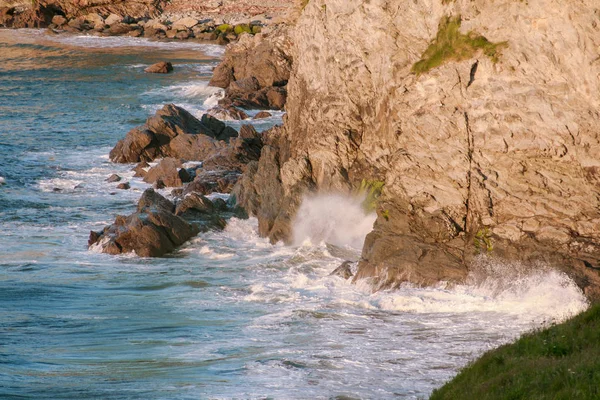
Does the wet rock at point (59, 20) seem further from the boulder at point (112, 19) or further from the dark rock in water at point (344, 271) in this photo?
the dark rock in water at point (344, 271)

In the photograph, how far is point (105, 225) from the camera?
34.0 metres

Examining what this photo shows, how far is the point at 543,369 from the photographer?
12750mm

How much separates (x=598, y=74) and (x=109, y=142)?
3048 centimetres

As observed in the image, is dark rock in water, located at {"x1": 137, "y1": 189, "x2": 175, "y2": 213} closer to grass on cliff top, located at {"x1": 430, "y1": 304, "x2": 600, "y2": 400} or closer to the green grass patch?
the green grass patch

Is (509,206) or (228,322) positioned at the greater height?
(509,206)

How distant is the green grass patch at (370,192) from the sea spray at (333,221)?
18 cm

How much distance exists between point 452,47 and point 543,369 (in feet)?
47.8

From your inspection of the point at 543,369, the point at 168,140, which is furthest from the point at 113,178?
the point at 543,369

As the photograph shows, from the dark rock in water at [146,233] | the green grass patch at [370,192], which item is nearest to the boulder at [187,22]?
the dark rock in water at [146,233]

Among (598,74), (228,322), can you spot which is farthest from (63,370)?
(598,74)

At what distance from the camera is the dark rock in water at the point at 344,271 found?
2590 centimetres

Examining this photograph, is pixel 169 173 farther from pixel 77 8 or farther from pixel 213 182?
pixel 77 8

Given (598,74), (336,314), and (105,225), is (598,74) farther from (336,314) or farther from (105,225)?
(105,225)

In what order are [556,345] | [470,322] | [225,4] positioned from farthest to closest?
1. [225,4]
2. [470,322]
3. [556,345]
